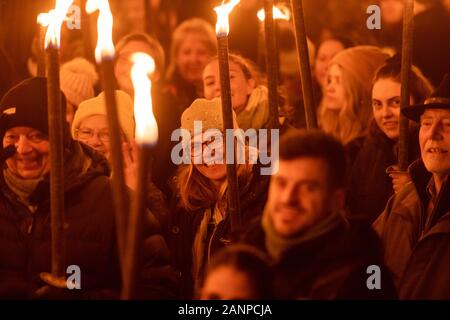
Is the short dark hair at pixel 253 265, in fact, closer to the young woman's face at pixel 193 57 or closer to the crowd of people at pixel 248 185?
the crowd of people at pixel 248 185

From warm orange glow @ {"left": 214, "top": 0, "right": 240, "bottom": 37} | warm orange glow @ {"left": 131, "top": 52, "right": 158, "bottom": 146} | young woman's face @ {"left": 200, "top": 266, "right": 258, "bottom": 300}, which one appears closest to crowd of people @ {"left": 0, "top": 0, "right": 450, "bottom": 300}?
young woman's face @ {"left": 200, "top": 266, "right": 258, "bottom": 300}

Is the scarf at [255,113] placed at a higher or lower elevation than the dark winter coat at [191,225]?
higher

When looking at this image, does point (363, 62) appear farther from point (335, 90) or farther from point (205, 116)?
point (205, 116)

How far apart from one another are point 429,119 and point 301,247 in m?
1.65

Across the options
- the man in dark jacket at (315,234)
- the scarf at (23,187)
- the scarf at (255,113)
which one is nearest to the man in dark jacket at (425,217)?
the man in dark jacket at (315,234)

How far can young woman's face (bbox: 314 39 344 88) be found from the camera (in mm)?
8070

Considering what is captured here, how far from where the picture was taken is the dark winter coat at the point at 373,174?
559cm

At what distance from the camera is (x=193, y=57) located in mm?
7902

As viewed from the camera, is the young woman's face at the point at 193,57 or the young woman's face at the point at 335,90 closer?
the young woman's face at the point at 335,90

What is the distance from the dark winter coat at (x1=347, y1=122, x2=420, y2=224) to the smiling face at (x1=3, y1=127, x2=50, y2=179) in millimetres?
1722

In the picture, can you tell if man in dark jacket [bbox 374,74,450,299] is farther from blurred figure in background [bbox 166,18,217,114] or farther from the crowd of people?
blurred figure in background [bbox 166,18,217,114]

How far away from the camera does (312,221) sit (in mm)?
3277

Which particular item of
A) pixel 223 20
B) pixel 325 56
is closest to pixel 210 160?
pixel 223 20

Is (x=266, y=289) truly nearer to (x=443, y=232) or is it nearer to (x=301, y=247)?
(x=301, y=247)
